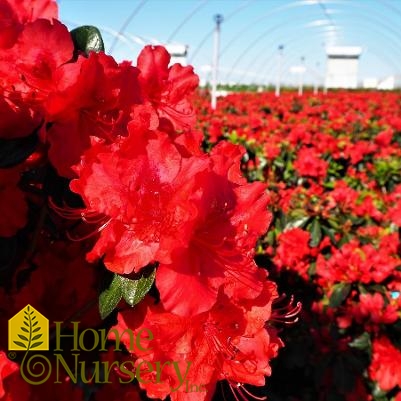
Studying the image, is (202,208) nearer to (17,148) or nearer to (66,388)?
(17,148)

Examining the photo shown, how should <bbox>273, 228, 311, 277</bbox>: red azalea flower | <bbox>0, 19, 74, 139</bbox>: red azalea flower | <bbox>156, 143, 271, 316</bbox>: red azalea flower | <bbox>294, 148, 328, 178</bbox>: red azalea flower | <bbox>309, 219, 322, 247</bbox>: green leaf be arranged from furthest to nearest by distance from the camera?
<bbox>294, 148, 328, 178</bbox>: red azalea flower < <bbox>309, 219, 322, 247</bbox>: green leaf < <bbox>273, 228, 311, 277</bbox>: red azalea flower < <bbox>0, 19, 74, 139</bbox>: red azalea flower < <bbox>156, 143, 271, 316</bbox>: red azalea flower

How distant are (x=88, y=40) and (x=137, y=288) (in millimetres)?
454

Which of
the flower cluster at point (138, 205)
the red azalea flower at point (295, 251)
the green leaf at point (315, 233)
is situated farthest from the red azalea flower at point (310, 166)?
the flower cluster at point (138, 205)

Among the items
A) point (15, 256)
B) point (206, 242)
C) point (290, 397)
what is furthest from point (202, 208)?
point (290, 397)

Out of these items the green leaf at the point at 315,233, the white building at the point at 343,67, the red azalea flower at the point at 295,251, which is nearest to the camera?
the red azalea flower at the point at 295,251

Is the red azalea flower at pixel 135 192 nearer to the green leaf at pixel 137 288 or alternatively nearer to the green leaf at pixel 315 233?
the green leaf at pixel 137 288

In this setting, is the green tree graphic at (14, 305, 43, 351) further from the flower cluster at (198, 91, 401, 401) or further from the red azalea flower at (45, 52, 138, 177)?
the flower cluster at (198, 91, 401, 401)

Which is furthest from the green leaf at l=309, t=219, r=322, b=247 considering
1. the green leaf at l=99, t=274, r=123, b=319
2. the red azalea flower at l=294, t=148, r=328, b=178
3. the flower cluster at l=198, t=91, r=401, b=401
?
the green leaf at l=99, t=274, r=123, b=319

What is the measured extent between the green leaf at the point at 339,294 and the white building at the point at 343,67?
31189 mm

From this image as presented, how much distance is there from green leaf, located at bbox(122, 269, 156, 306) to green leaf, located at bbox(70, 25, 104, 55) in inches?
Answer: 16.4

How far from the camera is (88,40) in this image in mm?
907

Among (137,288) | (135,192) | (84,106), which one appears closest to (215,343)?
(137,288)

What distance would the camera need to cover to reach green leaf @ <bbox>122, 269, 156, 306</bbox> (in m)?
0.69

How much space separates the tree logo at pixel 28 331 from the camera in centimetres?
82
